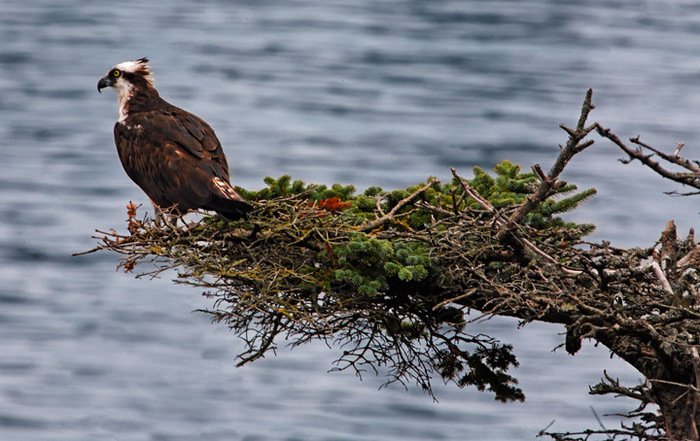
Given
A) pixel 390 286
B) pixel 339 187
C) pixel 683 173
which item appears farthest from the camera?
pixel 339 187

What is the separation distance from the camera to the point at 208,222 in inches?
234

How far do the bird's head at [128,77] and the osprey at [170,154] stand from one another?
2 centimetres

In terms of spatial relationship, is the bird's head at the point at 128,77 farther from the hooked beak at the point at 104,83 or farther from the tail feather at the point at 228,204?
the tail feather at the point at 228,204

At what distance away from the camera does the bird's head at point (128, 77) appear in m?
7.77

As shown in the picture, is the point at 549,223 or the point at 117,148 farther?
the point at 117,148

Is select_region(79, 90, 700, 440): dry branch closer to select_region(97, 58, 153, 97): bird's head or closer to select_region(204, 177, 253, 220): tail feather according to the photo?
select_region(204, 177, 253, 220): tail feather

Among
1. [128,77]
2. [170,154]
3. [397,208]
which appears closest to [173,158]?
[170,154]

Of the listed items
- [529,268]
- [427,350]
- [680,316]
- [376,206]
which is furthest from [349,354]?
[680,316]

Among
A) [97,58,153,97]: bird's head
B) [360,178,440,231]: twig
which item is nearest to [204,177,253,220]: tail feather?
[360,178,440,231]: twig

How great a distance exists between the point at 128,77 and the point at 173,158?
1.53m

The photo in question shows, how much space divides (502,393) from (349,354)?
1.22m

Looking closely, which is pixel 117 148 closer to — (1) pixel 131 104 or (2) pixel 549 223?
(1) pixel 131 104

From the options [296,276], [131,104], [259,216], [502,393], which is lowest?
[502,393]

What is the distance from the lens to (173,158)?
6.64 metres
